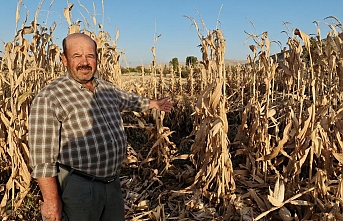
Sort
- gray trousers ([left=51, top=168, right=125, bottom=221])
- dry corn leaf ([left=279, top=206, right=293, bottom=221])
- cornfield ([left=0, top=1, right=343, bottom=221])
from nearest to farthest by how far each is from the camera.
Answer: gray trousers ([left=51, top=168, right=125, bottom=221]) → dry corn leaf ([left=279, top=206, right=293, bottom=221]) → cornfield ([left=0, top=1, right=343, bottom=221])

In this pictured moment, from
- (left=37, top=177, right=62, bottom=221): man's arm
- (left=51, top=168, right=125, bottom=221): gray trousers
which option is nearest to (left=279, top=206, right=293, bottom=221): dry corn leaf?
(left=51, top=168, right=125, bottom=221): gray trousers

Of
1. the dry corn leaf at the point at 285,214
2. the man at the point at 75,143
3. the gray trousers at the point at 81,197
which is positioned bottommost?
the dry corn leaf at the point at 285,214

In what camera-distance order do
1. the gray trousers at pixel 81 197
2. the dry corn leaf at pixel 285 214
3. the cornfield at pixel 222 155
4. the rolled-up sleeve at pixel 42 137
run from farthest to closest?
the cornfield at pixel 222 155
the dry corn leaf at pixel 285 214
the gray trousers at pixel 81 197
the rolled-up sleeve at pixel 42 137

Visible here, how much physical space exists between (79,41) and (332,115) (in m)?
2.13

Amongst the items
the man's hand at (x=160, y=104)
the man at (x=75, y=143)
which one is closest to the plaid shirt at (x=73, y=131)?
the man at (x=75, y=143)

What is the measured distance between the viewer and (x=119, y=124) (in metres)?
2.29

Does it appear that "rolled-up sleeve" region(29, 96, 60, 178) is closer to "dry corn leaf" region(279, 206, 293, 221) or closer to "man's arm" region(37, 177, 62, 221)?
"man's arm" region(37, 177, 62, 221)

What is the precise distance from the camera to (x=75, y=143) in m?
2.00

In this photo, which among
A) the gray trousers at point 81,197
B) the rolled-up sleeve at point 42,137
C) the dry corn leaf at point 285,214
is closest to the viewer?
the rolled-up sleeve at point 42,137

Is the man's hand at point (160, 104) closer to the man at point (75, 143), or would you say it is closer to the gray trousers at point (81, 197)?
the man at point (75, 143)

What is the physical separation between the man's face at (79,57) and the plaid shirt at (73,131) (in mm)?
59

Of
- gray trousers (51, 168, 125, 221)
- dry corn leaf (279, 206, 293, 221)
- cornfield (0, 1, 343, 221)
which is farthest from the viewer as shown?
cornfield (0, 1, 343, 221)

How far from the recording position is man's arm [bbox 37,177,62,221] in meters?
1.92

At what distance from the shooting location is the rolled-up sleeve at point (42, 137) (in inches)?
74.4
